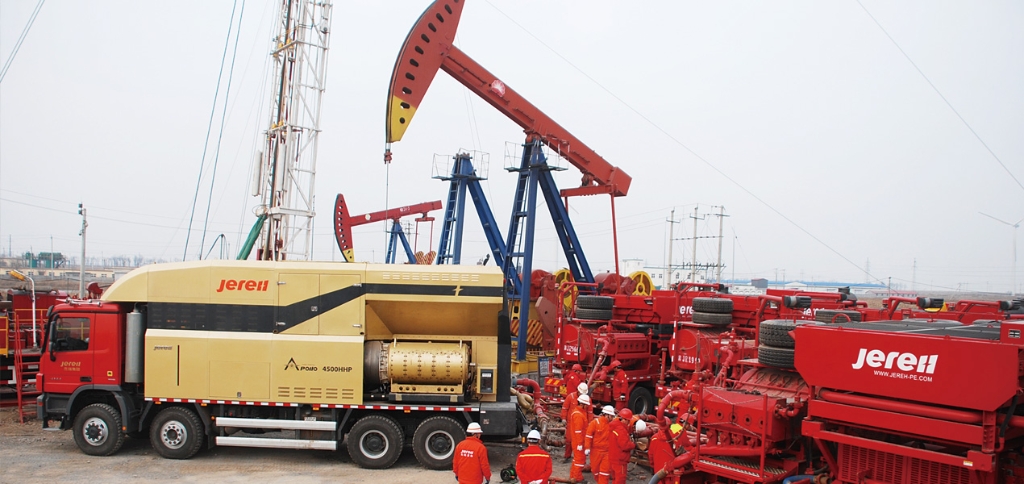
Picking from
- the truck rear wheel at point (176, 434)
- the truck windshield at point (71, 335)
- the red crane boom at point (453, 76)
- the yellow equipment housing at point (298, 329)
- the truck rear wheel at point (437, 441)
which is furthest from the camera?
the red crane boom at point (453, 76)

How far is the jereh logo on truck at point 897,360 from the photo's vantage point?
6016mm

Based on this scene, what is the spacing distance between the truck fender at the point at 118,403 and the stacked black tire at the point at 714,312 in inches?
409

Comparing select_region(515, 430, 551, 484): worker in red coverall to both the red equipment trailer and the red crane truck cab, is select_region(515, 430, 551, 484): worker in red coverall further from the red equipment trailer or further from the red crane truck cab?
the red crane truck cab

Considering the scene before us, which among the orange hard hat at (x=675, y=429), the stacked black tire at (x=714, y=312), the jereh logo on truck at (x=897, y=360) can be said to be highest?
the jereh logo on truck at (x=897, y=360)

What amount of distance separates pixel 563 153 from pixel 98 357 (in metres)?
13.8

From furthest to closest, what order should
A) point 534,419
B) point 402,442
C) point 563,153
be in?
point 563,153
point 534,419
point 402,442

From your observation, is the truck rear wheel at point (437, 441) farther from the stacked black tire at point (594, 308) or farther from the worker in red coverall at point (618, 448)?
the stacked black tire at point (594, 308)

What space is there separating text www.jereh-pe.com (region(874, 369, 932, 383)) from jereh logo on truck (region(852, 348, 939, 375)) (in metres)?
0.04

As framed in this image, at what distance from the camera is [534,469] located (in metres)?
7.73

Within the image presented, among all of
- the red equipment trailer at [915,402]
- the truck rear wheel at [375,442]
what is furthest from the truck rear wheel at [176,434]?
the red equipment trailer at [915,402]

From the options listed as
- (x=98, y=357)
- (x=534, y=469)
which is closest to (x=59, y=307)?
(x=98, y=357)

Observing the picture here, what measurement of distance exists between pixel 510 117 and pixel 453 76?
2.19 meters

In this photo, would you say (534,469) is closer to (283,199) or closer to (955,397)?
(955,397)

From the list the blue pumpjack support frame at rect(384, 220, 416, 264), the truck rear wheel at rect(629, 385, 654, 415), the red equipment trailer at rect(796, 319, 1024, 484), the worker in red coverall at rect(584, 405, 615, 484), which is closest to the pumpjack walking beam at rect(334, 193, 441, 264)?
the blue pumpjack support frame at rect(384, 220, 416, 264)
